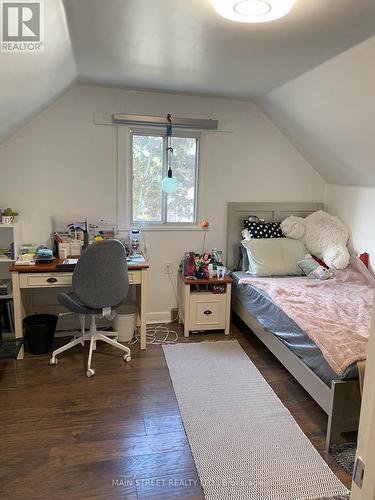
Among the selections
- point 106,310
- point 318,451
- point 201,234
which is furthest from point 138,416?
A: point 201,234

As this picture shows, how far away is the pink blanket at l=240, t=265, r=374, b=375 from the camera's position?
2098 mm

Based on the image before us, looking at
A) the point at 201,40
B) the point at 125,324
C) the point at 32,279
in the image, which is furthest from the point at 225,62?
the point at 125,324

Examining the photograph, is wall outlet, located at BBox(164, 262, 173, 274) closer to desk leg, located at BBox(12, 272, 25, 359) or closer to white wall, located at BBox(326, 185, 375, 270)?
desk leg, located at BBox(12, 272, 25, 359)

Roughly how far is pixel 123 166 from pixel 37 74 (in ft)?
4.48

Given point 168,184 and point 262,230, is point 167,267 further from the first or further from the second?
point 262,230

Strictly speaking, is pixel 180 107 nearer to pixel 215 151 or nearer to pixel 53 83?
pixel 215 151

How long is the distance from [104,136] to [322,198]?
2.40 meters

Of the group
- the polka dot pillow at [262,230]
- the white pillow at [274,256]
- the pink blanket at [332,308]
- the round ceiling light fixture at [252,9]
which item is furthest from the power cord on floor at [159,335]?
the round ceiling light fixture at [252,9]

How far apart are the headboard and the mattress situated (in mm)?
294

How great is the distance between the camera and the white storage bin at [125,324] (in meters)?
3.36

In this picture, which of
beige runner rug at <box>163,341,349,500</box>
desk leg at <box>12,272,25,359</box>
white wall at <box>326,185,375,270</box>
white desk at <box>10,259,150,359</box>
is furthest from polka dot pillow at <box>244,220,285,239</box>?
desk leg at <box>12,272,25,359</box>

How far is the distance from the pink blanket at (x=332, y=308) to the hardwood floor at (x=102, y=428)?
0.55 m

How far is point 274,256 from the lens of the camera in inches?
141

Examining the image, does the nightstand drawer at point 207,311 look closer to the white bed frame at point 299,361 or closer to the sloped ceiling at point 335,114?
the white bed frame at point 299,361
